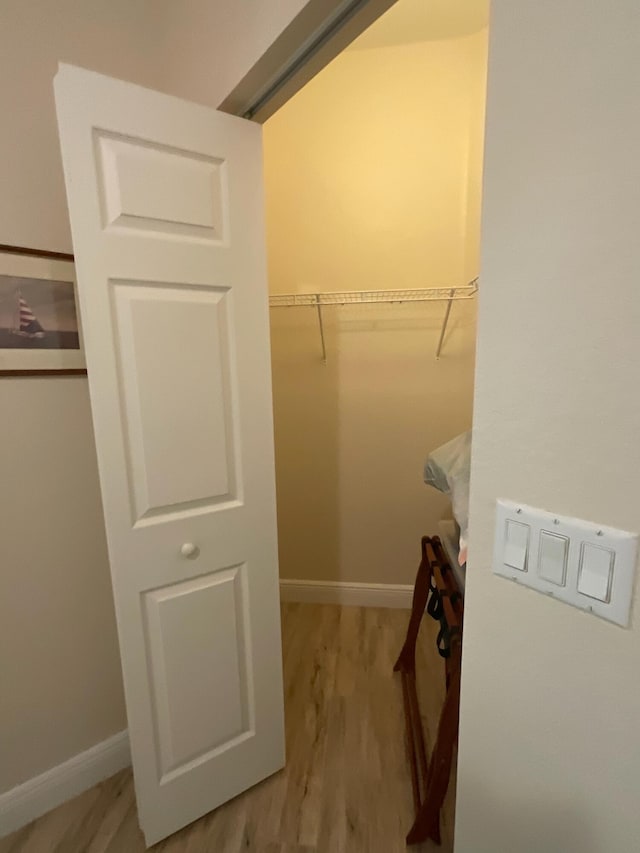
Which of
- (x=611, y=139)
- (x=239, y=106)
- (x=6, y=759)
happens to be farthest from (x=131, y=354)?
(x=6, y=759)

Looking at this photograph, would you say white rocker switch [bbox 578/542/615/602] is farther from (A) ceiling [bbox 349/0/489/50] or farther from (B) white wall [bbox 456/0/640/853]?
(A) ceiling [bbox 349/0/489/50]

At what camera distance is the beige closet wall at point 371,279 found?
2.07 metres

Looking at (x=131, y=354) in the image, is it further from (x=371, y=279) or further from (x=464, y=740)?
(x=371, y=279)

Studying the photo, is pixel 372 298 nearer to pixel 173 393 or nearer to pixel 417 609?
pixel 173 393

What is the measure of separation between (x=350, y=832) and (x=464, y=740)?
97 cm

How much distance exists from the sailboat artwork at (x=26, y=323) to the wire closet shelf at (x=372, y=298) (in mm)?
→ 1225

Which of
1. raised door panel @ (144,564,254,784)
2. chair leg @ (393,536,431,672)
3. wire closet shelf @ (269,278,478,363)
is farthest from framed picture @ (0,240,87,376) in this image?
chair leg @ (393,536,431,672)

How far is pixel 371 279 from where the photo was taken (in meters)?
2.24

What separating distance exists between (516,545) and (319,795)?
140 cm

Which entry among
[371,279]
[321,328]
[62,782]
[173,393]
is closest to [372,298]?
[371,279]

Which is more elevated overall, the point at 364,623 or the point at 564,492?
the point at 564,492

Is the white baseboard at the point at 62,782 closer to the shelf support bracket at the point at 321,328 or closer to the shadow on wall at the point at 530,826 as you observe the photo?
the shadow on wall at the point at 530,826

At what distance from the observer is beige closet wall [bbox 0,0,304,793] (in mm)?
1185

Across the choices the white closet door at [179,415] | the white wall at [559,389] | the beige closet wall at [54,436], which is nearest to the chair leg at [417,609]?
the white closet door at [179,415]
